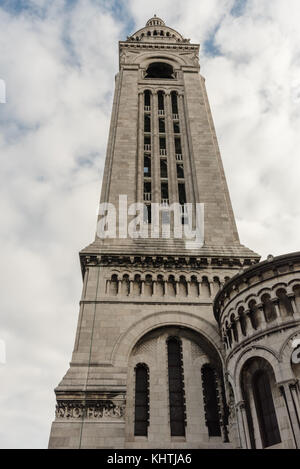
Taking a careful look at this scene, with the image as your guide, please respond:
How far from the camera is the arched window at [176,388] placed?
18.6 metres

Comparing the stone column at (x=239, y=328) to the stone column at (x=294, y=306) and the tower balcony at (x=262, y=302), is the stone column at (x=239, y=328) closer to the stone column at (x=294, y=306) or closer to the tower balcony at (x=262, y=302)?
the tower balcony at (x=262, y=302)

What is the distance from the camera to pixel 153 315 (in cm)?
2153

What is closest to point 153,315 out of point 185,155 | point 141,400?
point 141,400

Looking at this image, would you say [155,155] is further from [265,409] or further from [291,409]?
[291,409]

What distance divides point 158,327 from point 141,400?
3.64 metres

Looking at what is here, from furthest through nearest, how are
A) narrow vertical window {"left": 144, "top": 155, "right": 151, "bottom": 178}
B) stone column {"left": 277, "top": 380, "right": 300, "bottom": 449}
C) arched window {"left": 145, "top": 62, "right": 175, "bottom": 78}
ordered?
1. arched window {"left": 145, "top": 62, "right": 175, "bottom": 78}
2. narrow vertical window {"left": 144, "top": 155, "right": 151, "bottom": 178}
3. stone column {"left": 277, "top": 380, "right": 300, "bottom": 449}

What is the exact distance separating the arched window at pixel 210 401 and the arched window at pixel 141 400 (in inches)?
108

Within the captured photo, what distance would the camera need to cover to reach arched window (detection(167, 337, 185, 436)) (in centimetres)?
1864

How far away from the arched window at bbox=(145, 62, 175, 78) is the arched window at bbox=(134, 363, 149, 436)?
33948mm

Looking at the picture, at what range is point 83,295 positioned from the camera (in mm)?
22141

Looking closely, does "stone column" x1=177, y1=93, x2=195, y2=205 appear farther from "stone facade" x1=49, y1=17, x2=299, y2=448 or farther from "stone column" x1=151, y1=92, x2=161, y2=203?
"stone column" x1=151, y1=92, x2=161, y2=203

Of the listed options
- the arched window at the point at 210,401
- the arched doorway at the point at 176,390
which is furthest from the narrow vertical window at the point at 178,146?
the arched window at the point at 210,401

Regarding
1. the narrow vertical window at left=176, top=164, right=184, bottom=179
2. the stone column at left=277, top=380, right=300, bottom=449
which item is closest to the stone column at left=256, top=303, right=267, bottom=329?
the stone column at left=277, top=380, right=300, bottom=449
